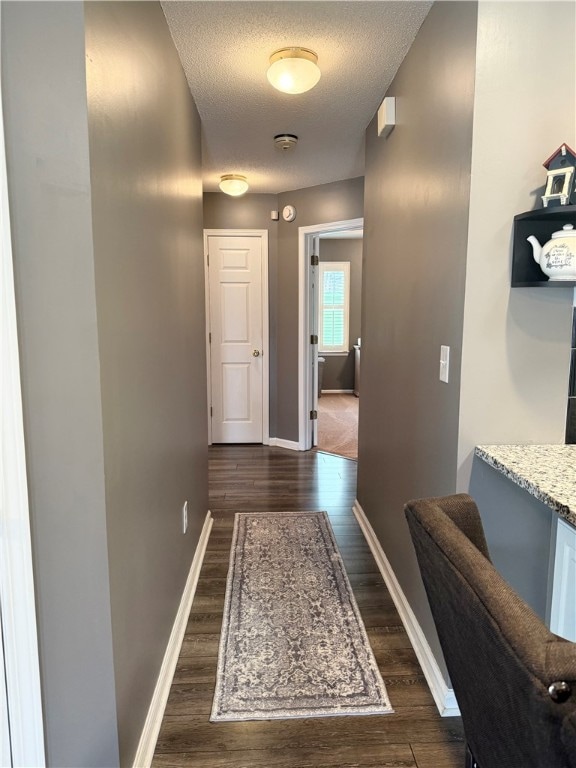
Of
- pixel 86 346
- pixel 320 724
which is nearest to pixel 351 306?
pixel 320 724

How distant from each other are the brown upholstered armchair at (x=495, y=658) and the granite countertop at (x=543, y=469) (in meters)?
0.36

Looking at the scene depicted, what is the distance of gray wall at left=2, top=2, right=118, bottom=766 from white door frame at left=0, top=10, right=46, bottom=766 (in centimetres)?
2

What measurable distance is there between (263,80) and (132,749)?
267 cm

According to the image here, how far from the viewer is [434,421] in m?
1.72

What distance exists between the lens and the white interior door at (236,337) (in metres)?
4.72

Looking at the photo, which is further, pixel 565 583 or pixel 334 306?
pixel 334 306

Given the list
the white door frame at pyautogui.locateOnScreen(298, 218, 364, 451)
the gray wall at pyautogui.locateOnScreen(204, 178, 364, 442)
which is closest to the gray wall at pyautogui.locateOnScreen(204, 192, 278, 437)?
the gray wall at pyautogui.locateOnScreen(204, 178, 364, 442)

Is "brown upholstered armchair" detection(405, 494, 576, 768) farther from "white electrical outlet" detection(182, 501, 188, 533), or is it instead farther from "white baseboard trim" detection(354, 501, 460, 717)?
"white electrical outlet" detection(182, 501, 188, 533)

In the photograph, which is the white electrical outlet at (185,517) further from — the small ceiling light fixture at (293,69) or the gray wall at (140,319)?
the small ceiling light fixture at (293,69)

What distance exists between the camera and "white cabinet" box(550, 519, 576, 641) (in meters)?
1.15

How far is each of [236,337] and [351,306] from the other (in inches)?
143

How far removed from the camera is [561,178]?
4.34ft

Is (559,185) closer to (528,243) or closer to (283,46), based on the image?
(528,243)

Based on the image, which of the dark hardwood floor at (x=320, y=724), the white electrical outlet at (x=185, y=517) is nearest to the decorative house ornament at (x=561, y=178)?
the dark hardwood floor at (x=320, y=724)
